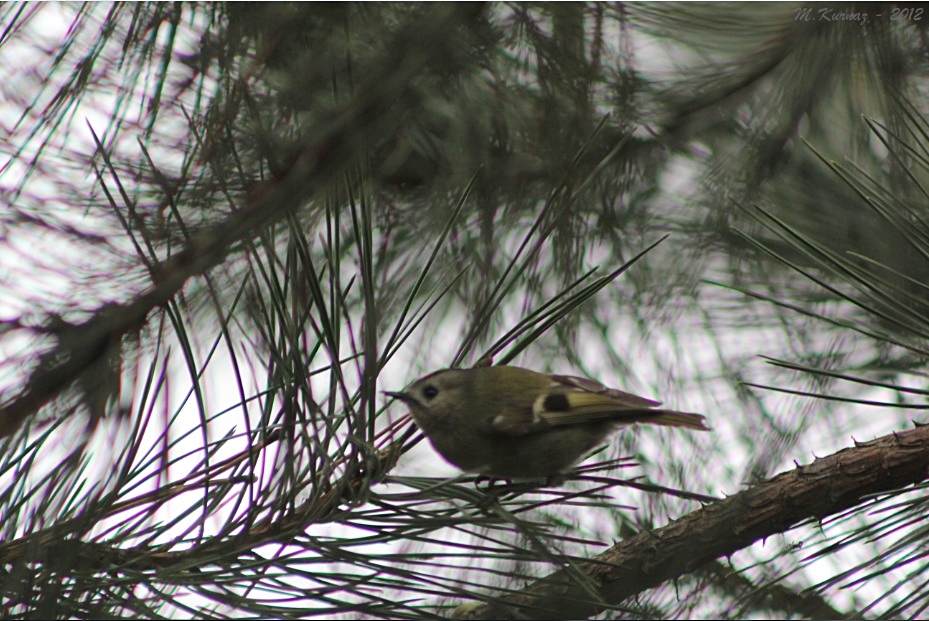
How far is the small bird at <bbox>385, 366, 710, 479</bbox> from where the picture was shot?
3.63ft

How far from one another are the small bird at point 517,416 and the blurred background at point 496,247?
62 millimetres

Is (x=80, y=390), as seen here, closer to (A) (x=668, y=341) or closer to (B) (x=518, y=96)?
(B) (x=518, y=96)

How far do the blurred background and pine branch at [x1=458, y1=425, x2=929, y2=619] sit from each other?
6 centimetres

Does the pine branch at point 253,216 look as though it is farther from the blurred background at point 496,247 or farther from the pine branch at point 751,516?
the pine branch at point 751,516

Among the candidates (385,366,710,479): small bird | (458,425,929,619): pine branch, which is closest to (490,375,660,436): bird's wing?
(385,366,710,479): small bird

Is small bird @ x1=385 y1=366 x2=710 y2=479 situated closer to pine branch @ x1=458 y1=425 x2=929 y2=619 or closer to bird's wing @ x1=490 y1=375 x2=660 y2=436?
bird's wing @ x1=490 y1=375 x2=660 y2=436

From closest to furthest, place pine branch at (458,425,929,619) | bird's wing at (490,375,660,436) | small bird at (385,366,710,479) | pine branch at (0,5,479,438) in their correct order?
pine branch at (0,5,479,438), pine branch at (458,425,929,619), small bird at (385,366,710,479), bird's wing at (490,375,660,436)

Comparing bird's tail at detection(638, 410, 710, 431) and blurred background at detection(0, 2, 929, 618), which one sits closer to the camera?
blurred background at detection(0, 2, 929, 618)

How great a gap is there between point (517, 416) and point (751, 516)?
0.40 metres

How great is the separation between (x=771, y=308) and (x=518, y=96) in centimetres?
66

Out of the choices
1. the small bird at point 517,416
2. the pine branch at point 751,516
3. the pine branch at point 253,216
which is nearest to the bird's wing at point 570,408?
the small bird at point 517,416

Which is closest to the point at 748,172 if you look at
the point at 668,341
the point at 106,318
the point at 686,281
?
the point at 686,281

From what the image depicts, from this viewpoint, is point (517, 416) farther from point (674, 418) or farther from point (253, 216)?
point (253, 216)

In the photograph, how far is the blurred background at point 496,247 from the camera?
86cm
